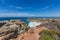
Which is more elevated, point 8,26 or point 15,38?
point 8,26

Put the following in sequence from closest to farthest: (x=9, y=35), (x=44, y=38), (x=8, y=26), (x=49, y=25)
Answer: (x=44, y=38) → (x=9, y=35) → (x=8, y=26) → (x=49, y=25)

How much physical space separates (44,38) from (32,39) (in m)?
1.39

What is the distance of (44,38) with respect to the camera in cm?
1435

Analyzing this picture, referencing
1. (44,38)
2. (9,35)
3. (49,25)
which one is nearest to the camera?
(44,38)

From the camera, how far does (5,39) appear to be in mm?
14539

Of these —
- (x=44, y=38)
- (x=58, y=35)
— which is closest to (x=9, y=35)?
(x=44, y=38)

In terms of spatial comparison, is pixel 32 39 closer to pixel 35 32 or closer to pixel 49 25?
pixel 35 32

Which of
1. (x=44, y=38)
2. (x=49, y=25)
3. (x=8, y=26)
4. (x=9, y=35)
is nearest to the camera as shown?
(x=44, y=38)

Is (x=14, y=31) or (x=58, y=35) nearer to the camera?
(x=58, y=35)

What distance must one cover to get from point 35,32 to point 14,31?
271 cm

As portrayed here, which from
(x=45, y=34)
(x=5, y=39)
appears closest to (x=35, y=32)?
(x=45, y=34)

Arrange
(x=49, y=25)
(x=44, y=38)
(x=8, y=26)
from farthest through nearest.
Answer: (x=49, y=25) → (x=8, y=26) → (x=44, y=38)

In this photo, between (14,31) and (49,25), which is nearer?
(14,31)

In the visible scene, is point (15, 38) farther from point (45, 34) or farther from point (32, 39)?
point (45, 34)
